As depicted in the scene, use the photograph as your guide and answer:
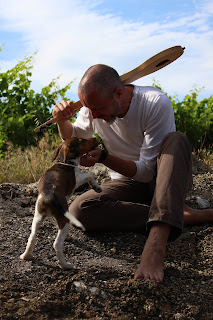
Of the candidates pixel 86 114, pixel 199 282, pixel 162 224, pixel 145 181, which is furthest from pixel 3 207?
pixel 199 282

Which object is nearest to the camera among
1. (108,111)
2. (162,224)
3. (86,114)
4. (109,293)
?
(109,293)

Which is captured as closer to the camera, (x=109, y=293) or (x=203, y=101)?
(x=109, y=293)

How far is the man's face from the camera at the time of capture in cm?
364

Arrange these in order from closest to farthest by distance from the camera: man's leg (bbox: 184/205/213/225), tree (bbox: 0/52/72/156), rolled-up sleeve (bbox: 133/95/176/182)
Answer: rolled-up sleeve (bbox: 133/95/176/182) → man's leg (bbox: 184/205/213/225) → tree (bbox: 0/52/72/156)

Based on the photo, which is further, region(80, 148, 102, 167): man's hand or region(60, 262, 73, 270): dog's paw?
region(80, 148, 102, 167): man's hand

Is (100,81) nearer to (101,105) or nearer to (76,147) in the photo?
(101,105)

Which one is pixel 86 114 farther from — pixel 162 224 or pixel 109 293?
pixel 109 293

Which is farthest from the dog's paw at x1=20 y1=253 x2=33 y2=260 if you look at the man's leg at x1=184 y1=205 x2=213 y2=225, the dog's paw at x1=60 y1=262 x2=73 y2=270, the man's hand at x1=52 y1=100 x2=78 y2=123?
the man's leg at x1=184 y1=205 x2=213 y2=225

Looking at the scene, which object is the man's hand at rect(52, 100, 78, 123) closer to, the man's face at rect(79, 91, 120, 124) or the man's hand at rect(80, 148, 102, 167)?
the man's face at rect(79, 91, 120, 124)

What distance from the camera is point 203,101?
947 cm

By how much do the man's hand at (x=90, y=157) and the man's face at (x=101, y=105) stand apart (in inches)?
15.9

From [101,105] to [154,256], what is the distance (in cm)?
128

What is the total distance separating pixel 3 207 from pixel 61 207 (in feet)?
6.73

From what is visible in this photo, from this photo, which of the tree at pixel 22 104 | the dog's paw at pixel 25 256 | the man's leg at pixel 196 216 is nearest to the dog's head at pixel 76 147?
the dog's paw at pixel 25 256
